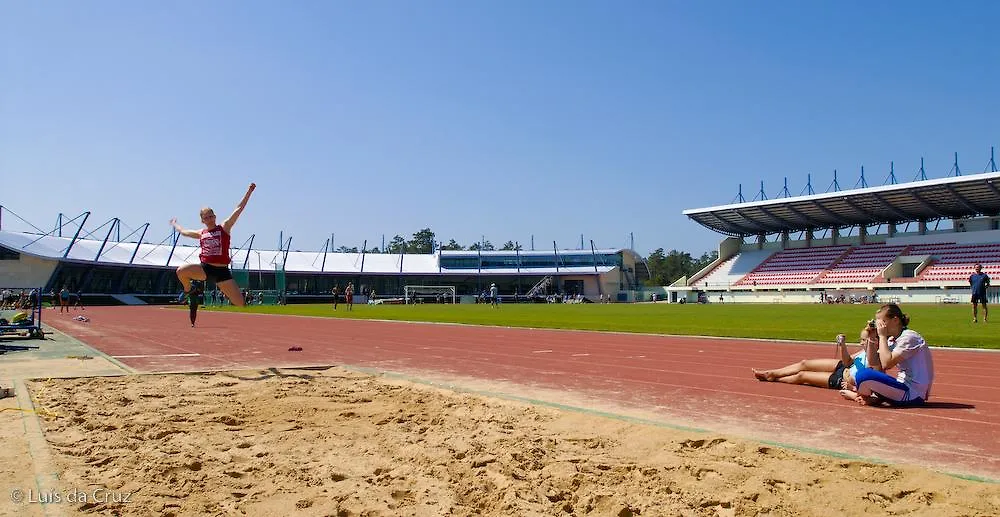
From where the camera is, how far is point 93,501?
3717 millimetres

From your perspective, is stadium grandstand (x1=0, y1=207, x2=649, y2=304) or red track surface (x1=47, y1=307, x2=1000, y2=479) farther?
stadium grandstand (x1=0, y1=207, x2=649, y2=304)

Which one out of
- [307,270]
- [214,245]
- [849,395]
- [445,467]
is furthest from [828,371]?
[307,270]

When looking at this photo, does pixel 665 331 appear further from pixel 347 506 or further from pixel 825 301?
pixel 825 301

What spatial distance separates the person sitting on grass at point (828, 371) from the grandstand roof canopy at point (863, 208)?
48351mm

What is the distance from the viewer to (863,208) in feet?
183

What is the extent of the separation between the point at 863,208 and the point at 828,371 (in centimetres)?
5515

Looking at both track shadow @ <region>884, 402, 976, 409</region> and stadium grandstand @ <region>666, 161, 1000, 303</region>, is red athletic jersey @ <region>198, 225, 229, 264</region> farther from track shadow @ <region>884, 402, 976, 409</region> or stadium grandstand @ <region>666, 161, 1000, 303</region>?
stadium grandstand @ <region>666, 161, 1000, 303</region>

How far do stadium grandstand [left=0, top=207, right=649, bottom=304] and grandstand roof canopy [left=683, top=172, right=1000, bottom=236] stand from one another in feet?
57.0

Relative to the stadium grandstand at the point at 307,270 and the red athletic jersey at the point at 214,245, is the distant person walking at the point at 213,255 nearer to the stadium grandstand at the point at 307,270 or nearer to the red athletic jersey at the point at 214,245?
the red athletic jersey at the point at 214,245

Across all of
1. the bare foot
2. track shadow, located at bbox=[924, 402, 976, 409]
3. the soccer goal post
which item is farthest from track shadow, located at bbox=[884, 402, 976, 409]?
the soccer goal post

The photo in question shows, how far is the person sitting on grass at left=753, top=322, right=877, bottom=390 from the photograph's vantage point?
6.89m

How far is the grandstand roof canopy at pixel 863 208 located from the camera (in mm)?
48781

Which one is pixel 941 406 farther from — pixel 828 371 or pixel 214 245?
pixel 214 245

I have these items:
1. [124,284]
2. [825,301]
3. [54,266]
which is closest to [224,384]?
[825,301]
